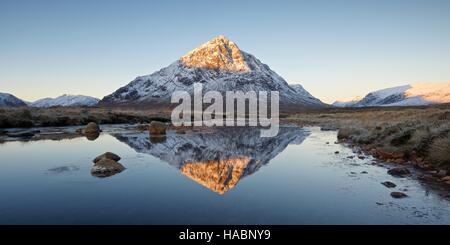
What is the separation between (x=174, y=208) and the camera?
10.1m

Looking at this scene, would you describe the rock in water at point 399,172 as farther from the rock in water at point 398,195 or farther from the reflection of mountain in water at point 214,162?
the reflection of mountain in water at point 214,162

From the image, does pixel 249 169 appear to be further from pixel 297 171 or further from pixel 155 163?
pixel 155 163

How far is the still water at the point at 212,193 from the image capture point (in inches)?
360

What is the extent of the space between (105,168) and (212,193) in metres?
6.39

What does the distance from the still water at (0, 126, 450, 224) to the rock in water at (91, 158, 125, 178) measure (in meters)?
0.40

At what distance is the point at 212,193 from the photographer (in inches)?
471

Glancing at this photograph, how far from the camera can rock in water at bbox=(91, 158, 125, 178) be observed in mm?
15305

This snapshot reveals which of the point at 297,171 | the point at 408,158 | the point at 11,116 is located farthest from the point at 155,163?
the point at 11,116

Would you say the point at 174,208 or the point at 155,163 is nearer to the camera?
the point at 174,208

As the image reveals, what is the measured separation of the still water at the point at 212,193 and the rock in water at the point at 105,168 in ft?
1.31

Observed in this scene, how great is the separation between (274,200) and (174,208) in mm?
3257

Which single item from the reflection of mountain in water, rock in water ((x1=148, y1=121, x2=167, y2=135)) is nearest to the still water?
the reflection of mountain in water

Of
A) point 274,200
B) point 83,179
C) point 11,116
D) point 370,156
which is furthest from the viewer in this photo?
point 11,116

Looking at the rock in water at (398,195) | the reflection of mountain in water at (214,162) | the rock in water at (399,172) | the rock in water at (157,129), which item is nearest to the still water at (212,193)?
the reflection of mountain in water at (214,162)
